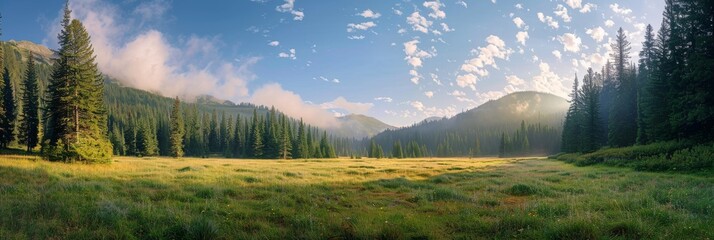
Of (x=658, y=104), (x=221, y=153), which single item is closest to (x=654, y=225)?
(x=658, y=104)

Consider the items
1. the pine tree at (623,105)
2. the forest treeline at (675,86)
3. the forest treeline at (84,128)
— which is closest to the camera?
the forest treeline at (675,86)

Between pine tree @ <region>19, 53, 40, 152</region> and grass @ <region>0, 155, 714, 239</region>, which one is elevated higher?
pine tree @ <region>19, 53, 40, 152</region>

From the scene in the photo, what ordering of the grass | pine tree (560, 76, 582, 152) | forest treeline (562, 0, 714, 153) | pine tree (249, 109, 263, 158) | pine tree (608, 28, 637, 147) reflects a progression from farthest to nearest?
pine tree (249, 109, 263, 158) → pine tree (560, 76, 582, 152) → pine tree (608, 28, 637, 147) → forest treeline (562, 0, 714, 153) → the grass

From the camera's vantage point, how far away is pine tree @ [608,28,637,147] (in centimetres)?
5878

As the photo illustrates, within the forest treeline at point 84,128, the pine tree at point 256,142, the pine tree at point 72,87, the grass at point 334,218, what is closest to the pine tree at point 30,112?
the forest treeline at point 84,128

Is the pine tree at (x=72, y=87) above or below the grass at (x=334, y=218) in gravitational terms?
above

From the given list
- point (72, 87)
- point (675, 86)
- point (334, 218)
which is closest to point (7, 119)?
point (72, 87)

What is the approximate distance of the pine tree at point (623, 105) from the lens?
58781mm

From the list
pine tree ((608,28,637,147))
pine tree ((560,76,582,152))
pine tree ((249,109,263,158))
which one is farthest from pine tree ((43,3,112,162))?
pine tree ((560,76,582,152))

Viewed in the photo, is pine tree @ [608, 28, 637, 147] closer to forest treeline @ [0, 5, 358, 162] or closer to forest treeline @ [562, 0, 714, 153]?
forest treeline @ [562, 0, 714, 153]

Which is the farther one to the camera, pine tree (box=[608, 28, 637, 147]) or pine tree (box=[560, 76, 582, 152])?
pine tree (box=[560, 76, 582, 152])

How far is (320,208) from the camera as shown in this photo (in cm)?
1253

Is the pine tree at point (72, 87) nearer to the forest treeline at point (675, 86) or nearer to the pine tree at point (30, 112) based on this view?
the pine tree at point (30, 112)

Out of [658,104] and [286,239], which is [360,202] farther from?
[658,104]
